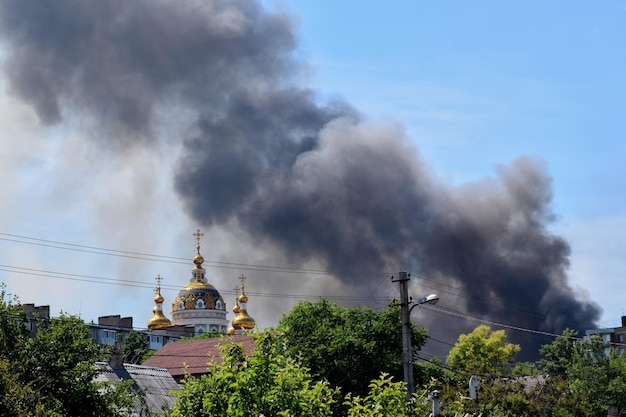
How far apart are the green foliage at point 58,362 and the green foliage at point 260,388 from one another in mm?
15669

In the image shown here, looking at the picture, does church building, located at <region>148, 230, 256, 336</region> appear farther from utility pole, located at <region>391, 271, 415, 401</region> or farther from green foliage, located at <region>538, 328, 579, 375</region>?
utility pole, located at <region>391, 271, 415, 401</region>

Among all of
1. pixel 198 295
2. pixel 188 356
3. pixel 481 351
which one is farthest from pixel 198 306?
pixel 188 356

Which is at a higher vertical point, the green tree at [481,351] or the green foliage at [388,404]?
the green tree at [481,351]

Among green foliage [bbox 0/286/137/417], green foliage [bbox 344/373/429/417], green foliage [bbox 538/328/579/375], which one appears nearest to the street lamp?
green foliage [bbox 344/373/429/417]

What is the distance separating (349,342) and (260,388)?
4375 centimetres

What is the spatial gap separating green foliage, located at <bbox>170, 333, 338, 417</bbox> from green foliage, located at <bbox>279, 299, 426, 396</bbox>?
41.1 metres

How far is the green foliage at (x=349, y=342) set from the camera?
212ft

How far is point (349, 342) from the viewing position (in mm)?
64938

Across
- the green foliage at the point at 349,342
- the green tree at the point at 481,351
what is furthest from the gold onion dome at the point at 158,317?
the green foliage at the point at 349,342

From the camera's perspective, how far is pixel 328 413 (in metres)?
22.1

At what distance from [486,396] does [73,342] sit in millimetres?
33306

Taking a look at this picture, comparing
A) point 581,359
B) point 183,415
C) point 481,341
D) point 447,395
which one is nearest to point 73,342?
point 183,415

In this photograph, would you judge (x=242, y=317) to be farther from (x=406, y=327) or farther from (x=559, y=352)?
(x=406, y=327)

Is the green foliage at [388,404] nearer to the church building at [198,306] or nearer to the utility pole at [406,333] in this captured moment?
the utility pole at [406,333]
